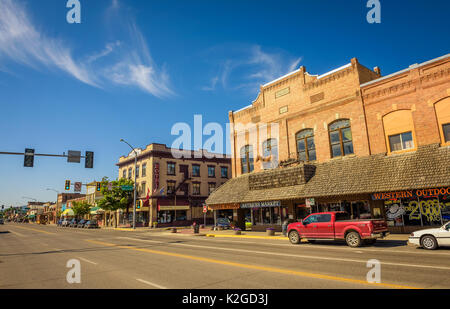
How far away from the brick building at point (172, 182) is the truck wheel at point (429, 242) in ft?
122

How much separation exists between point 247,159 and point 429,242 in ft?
66.1

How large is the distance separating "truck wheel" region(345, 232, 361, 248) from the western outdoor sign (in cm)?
519

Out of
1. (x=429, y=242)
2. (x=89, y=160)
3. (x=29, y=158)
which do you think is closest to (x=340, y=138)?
(x=429, y=242)

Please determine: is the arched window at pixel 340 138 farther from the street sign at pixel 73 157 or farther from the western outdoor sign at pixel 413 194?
the street sign at pixel 73 157

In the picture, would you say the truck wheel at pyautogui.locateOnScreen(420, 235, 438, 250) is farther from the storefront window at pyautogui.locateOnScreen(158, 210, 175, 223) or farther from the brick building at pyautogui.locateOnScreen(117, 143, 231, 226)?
the storefront window at pyautogui.locateOnScreen(158, 210, 175, 223)

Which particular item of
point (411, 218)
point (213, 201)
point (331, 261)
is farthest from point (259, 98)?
point (331, 261)

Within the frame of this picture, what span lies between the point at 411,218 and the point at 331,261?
1164 centimetres

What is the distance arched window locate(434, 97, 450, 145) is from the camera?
711 inches

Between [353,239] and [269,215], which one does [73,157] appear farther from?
[353,239]

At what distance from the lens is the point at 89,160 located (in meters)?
20.8

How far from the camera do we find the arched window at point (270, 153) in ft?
93.3

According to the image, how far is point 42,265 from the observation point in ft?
37.8

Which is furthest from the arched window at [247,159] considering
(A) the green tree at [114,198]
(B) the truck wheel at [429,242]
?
(A) the green tree at [114,198]
